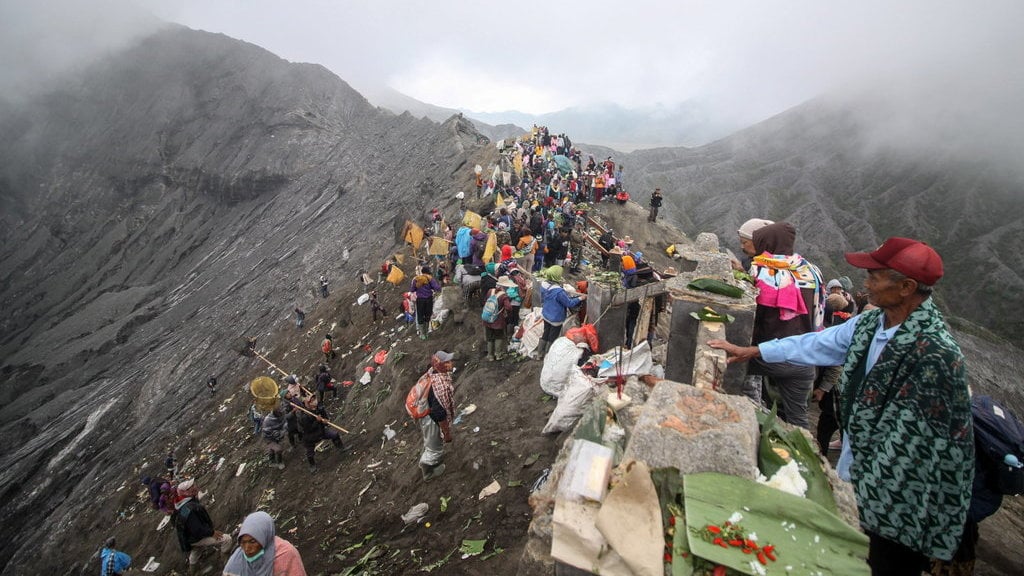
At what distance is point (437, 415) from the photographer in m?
5.43

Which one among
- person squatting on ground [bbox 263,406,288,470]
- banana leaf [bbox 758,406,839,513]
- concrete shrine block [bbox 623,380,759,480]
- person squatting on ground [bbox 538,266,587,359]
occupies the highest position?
concrete shrine block [bbox 623,380,759,480]

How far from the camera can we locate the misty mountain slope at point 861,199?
150ft

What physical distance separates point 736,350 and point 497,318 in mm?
5015

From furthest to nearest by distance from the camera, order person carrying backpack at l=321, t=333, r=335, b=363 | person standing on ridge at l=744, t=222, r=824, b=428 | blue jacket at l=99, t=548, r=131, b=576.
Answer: person carrying backpack at l=321, t=333, r=335, b=363 → blue jacket at l=99, t=548, r=131, b=576 → person standing on ridge at l=744, t=222, r=824, b=428

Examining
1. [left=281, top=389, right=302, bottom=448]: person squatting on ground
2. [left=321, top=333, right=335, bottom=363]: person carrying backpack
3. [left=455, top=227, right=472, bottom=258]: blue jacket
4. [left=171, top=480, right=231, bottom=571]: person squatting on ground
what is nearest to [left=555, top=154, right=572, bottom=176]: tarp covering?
[left=455, top=227, right=472, bottom=258]: blue jacket

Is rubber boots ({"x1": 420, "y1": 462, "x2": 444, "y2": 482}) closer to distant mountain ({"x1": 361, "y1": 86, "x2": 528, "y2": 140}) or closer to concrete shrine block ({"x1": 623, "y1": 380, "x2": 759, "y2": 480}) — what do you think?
concrete shrine block ({"x1": 623, "y1": 380, "x2": 759, "y2": 480})

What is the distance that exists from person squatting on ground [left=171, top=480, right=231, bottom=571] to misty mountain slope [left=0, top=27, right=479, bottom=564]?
25.6ft

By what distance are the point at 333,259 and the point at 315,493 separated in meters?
17.6

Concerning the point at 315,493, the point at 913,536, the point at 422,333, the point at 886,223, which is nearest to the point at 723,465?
the point at 913,536

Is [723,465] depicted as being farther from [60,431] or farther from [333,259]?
[60,431]

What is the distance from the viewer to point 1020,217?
51.2 metres

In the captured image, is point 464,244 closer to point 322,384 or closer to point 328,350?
point 322,384

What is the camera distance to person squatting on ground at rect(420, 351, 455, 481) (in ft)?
17.7

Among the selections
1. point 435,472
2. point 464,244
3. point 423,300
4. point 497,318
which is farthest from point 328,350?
point 435,472
